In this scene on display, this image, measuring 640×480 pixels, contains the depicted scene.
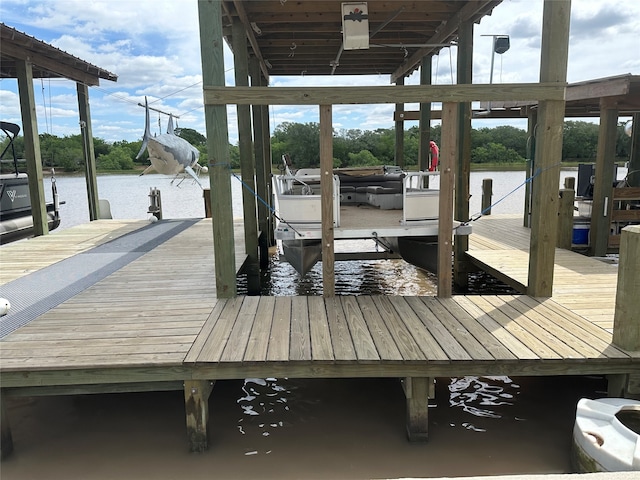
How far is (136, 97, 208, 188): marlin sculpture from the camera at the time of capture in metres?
10.7

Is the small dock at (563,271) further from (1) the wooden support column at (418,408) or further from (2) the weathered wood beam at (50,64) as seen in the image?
(2) the weathered wood beam at (50,64)

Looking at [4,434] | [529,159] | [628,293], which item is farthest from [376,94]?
[529,159]

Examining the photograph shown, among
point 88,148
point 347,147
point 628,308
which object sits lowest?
point 628,308

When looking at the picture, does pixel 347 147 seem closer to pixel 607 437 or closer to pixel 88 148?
pixel 88 148

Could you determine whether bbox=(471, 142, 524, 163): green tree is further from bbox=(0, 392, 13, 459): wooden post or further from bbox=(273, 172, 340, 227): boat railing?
bbox=(0, 392, 13, 459): wooden post

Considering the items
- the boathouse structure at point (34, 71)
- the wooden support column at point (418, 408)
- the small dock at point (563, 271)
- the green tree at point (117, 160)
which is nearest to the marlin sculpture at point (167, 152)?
the boathouse structure at point (34, 71)

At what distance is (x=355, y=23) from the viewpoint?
5980 mm

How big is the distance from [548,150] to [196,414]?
384 cm

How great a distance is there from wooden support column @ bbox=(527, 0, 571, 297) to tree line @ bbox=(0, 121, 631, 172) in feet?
20.9

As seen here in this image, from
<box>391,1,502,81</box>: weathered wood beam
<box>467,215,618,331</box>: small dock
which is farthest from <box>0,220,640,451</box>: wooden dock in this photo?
<box>391,1,502,81</box>: weathered wood beam

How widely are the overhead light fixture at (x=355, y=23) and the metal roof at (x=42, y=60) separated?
207 inches

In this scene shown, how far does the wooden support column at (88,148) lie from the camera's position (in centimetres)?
1059

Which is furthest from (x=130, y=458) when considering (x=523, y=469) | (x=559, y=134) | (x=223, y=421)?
(x=559, y=134)

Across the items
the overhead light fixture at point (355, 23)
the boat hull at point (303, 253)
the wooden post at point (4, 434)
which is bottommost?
the wooden post at point (4, 434)
